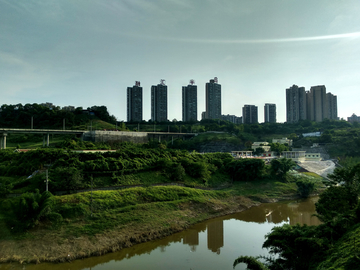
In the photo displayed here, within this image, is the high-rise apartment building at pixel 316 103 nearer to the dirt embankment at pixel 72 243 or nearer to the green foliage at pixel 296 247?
the dirt embankment at pixel 72 243

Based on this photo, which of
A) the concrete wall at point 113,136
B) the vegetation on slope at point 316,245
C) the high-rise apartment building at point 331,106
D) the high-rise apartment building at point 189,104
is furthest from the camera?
the high-rise apartment building at point 331,106

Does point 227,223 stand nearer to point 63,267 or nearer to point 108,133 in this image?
point 63,267

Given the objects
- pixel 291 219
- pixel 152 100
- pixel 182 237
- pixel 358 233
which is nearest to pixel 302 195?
pixel 291 219

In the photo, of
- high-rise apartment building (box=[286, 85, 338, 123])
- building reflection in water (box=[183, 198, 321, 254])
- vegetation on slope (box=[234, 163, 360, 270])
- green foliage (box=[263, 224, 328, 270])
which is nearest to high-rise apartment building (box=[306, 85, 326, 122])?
high-rise apartment building (box=[286, 85, 338, 123])

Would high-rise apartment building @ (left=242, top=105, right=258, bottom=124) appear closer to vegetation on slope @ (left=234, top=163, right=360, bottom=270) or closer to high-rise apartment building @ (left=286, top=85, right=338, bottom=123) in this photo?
high-rise apartment building @ (left=286, top=85, right=338, bottom=123)

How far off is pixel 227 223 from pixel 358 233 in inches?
449

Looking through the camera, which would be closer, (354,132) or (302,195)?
(302,195)

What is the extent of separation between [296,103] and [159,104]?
48.6 meters

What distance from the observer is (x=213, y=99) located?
83.1 m

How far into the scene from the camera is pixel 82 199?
16062mm

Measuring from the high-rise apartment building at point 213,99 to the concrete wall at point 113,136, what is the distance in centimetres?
4301

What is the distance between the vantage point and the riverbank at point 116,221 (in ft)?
39.3

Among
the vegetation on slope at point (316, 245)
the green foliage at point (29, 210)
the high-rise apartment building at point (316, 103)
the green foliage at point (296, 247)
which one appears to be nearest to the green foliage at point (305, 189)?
the vegetation on slope at point (316, 245)

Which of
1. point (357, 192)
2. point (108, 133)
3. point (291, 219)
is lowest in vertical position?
point (291, 219)
